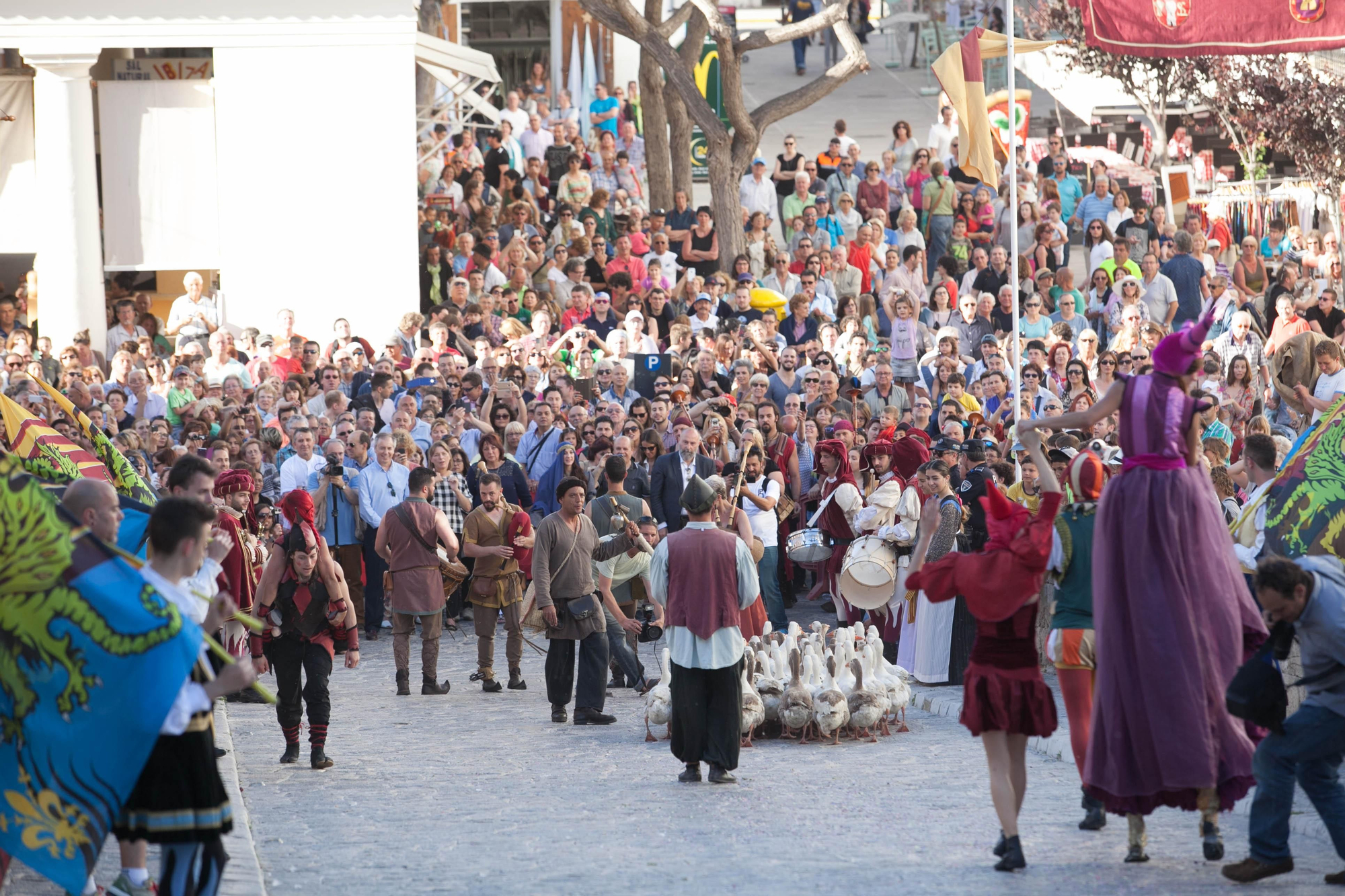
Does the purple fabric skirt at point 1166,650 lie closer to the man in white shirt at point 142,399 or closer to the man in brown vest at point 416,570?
the man in brown vest at point 416,570

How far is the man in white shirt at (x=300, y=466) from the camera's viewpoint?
14.9 m

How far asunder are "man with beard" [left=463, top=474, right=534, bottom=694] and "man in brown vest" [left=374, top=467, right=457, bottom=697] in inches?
12.6

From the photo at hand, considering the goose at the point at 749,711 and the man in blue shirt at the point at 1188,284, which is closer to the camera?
the goose at the point at 749,711

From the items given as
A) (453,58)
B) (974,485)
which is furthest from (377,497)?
(453,58)

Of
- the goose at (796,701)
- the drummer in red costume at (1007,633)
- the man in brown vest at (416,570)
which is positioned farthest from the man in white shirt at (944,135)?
the drummer in red costume at (1007,633)

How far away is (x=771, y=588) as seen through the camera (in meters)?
14.3

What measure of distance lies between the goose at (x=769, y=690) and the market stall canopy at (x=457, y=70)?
512 inches

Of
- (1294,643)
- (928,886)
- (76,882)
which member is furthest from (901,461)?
(76,882)

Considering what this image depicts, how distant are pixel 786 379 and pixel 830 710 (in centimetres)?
Answer: 730

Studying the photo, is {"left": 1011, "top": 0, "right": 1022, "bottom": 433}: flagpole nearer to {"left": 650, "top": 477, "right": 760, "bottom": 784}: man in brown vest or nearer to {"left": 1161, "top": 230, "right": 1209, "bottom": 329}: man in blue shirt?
{"left": 650, "top": 477, "right": 760, "bottom": 784}: man in brown vest

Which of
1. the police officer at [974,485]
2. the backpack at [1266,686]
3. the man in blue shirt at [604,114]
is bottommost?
the backpack at [1266,686]

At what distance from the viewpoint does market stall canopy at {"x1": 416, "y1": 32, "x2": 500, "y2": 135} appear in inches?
900

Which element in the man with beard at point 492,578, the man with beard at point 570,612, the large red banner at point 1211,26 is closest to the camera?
the man with beard at point 570,612

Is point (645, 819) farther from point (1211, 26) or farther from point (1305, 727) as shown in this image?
point (1211, 26)
